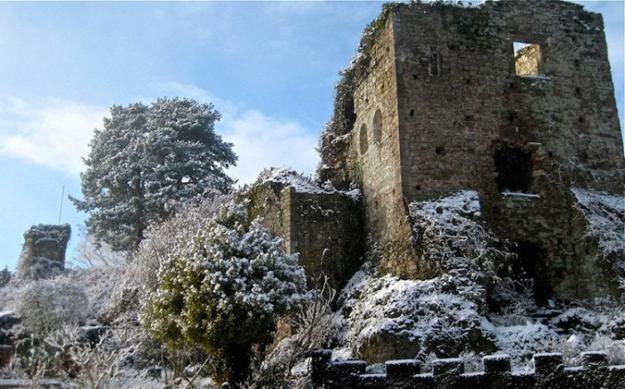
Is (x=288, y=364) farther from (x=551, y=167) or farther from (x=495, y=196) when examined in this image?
(x=551, y=167)

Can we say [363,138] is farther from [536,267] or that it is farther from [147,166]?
[147,166]

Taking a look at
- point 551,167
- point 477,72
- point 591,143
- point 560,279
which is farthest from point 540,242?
point 477,72

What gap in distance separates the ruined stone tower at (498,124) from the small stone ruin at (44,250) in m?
19.1

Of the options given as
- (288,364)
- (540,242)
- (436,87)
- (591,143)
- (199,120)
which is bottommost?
(288,364)

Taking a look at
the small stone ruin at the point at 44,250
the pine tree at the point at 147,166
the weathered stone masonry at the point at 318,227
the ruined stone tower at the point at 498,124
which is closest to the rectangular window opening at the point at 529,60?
the ruined stone tower at the point at 498,124

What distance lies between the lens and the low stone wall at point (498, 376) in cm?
908

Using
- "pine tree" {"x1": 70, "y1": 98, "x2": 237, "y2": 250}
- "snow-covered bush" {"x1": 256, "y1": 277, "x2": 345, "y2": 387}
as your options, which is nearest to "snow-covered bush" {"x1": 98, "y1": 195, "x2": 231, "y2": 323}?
"pine tree" {"x1": 70, "y1": 98, "x2": 237, "y2": 250}

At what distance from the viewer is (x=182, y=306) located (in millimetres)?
12406

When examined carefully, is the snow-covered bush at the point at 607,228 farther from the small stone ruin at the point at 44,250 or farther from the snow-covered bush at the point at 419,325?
the small stone ruin at the point at 44,250

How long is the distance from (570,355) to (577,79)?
9.44m

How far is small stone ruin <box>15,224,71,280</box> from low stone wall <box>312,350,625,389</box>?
24.7 m

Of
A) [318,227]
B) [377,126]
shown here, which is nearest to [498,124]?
[377,126]

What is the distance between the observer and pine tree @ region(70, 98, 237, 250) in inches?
1047

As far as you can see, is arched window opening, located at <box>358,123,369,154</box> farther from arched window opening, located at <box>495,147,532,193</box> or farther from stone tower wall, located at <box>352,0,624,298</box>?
arched window opening, located at <box>495,147,532,193</box>
